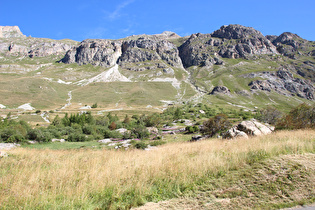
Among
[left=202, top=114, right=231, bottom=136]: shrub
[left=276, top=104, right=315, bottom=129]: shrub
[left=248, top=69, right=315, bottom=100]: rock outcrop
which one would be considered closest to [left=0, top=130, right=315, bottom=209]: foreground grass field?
[left=276, top=104, right=315, bottom=129]: shrub

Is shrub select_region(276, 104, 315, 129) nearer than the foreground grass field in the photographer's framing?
No

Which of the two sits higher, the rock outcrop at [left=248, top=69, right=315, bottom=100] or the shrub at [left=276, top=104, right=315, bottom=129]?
the rock outcrop at [left=248, top=69, right=315, bottom=100]

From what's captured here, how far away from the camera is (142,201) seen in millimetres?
4523

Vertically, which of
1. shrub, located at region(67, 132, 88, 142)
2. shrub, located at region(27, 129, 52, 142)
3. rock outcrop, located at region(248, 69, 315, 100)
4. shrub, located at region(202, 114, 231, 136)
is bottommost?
shrub, located at region(67, 132, 88, 142)

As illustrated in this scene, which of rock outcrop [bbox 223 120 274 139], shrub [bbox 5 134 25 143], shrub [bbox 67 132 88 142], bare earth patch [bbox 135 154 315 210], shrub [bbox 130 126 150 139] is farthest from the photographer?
shrub [bbox 130 126 150 139]

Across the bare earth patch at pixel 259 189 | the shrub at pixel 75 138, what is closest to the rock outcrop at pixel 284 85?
the shrub at pixel 75 138

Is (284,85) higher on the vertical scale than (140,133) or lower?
higher

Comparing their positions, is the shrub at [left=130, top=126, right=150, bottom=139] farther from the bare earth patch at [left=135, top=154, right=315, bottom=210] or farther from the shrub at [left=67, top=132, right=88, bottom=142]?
the bare earth patch at [left=135, top=154, right=315, bottom=210]

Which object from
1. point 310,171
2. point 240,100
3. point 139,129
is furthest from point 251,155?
point 240,100

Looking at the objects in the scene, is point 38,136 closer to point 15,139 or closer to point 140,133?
point 15,139

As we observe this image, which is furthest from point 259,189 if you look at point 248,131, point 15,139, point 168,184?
point 15,139

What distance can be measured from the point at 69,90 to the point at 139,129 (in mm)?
133972

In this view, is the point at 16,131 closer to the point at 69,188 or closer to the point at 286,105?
Answer: the point at 69,188

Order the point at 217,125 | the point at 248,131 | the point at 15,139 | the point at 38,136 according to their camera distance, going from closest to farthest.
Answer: the point at 248,131 < the point at 15,139 < the point at 217,125 < the point at 38,136
